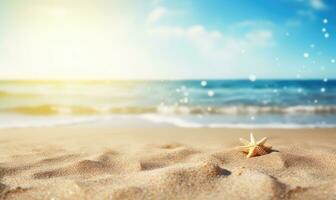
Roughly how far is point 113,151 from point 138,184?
1.67 meters

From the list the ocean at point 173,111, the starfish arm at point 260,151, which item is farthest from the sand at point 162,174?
the ocean at point 173,111

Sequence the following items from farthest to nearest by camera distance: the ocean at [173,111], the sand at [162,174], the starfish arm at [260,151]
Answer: the ocean at [173,111] → the starfish arm at [260,151] → the sand at [162,174]

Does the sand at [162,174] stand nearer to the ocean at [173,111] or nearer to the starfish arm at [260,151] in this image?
the starfish arm at [260,151]

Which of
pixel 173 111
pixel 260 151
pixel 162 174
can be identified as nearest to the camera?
pixel 162 174

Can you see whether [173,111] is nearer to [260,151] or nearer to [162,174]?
[260,151]

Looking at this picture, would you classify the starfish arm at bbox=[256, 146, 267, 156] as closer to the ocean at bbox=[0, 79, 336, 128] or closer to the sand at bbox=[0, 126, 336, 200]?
the sand at bbox=[0, 126, 336, 200]

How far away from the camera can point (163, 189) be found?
2.51 meters

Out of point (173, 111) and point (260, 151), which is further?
point (173, 111)

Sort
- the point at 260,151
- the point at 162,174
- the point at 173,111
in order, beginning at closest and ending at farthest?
the point at 162,174
the point at 260,151
the point at 173,111

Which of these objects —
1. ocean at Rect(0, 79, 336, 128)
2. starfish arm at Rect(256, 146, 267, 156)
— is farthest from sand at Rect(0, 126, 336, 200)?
ocean at Rect(0, 79, 336, 128)

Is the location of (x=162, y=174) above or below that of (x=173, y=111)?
above

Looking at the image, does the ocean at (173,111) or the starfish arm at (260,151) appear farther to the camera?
the ocean at (173,111)

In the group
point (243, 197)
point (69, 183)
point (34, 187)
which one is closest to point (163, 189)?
point (243, 197)

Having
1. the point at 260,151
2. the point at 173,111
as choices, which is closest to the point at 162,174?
the point at 260,151
